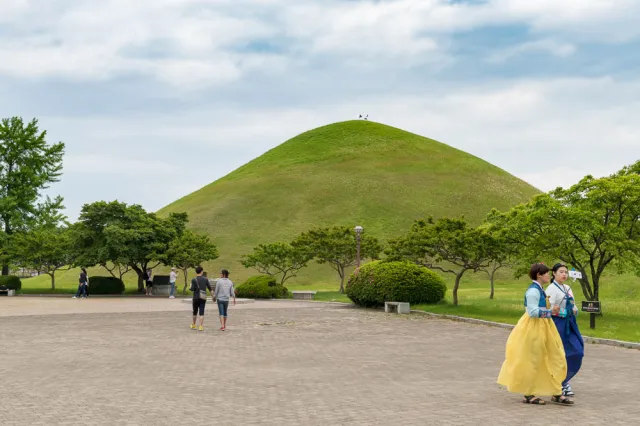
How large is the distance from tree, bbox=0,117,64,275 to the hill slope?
21563 millimetres

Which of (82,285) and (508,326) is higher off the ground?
(82,285)

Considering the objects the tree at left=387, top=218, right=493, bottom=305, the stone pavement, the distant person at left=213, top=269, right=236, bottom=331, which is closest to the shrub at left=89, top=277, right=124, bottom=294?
the tree at left=387, top=218, right=493, bottom=305

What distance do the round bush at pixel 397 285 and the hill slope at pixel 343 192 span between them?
36346 millimetres

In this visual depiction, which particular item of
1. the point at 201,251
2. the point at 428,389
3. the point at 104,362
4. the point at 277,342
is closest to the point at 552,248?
the point at 277,342

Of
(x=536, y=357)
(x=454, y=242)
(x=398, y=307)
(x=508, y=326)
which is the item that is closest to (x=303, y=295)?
(x=454, y=242)

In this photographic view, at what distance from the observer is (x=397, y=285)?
2884 centimetres

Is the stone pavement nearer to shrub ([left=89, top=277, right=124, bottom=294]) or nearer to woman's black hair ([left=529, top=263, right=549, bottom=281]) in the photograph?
woman's black hair ([left=529, top=263, right=549, bottom=281])

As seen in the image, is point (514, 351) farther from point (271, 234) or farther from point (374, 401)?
point (271, 234)

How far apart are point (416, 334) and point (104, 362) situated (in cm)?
954

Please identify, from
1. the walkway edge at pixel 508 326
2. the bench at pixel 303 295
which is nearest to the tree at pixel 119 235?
the bench at pixel 303 295

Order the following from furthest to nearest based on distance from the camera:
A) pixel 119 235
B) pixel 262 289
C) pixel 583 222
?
pixel 119 235
pixel 262 289
pixel 583 222

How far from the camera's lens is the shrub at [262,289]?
4097cm

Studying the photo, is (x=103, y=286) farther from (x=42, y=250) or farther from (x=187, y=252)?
(x=187, y=252)

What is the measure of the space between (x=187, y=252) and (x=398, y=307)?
2461 cm
